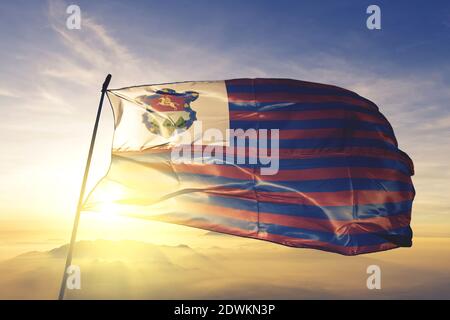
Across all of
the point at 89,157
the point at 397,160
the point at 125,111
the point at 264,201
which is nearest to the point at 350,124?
the point at 397,160

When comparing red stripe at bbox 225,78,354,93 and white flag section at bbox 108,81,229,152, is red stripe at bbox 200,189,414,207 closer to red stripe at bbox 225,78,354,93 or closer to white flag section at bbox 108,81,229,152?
white flag section at bbox 108,81,229,152

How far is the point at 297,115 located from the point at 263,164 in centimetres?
165

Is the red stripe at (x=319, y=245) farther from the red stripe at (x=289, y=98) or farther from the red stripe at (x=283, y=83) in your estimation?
the red stripe at (x=283, y=83)

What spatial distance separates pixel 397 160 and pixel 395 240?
88.5 inches

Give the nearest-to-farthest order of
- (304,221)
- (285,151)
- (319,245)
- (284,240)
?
1. (319,245)
2. (284,240)
3. (304,221)
4. (285,151)

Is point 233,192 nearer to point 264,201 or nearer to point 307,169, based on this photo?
point 264,201

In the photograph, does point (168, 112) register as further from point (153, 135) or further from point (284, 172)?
point (284, 172)

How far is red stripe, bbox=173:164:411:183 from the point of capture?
10.4 m

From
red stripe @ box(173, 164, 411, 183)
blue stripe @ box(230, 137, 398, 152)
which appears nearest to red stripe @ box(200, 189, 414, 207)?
red stripe @ box(173, 164, 411, 183)

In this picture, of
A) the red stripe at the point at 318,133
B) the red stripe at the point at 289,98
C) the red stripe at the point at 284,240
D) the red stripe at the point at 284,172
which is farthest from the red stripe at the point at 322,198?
the red stripe at the point at 289,98

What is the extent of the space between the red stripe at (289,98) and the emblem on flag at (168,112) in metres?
1.23

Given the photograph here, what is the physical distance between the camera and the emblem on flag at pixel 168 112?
36.1 ft

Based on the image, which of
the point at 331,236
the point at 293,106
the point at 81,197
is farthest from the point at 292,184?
the point at 81,197

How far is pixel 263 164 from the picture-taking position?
1062 cm
